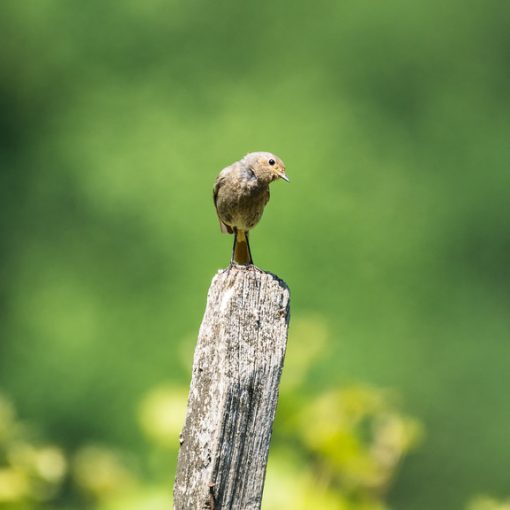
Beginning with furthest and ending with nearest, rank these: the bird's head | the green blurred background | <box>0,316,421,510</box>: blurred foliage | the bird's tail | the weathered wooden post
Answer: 1. the green blurred background
2. the bird's tail
3. the bird's head
4. <box>0,316,421,510</box>: blurred foliage
5. the weathered wooden post

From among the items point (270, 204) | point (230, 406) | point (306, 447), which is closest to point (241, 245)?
point (306, 447)

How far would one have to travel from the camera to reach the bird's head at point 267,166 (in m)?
3.93

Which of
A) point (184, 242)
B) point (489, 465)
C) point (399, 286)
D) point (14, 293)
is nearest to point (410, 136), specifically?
point (399, 286)

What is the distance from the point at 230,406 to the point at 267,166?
1817mm

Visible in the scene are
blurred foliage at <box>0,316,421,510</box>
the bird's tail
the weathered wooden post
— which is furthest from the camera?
the bird's tail

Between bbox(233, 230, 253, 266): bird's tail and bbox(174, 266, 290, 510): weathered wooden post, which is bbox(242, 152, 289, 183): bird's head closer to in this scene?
bbox(233, 230, 253, 266): bird's tail

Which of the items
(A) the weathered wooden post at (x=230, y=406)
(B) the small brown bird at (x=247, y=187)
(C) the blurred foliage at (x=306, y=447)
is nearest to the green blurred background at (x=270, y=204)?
(B) the small brown bird at (x=247, y=187)

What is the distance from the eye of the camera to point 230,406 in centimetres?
226

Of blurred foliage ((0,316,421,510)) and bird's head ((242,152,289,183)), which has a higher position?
bird's head ((242,152,289,183))

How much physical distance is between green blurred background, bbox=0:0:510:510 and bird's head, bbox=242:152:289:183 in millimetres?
3707

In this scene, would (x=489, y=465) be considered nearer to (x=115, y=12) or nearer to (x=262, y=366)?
(x=115, y=12)

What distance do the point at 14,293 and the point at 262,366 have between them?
21.9 feet

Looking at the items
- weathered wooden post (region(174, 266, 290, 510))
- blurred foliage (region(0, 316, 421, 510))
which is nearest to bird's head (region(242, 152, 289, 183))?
blurred foliage (region(0, 316, 421, 510))

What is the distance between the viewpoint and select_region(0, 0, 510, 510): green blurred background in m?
8.18
